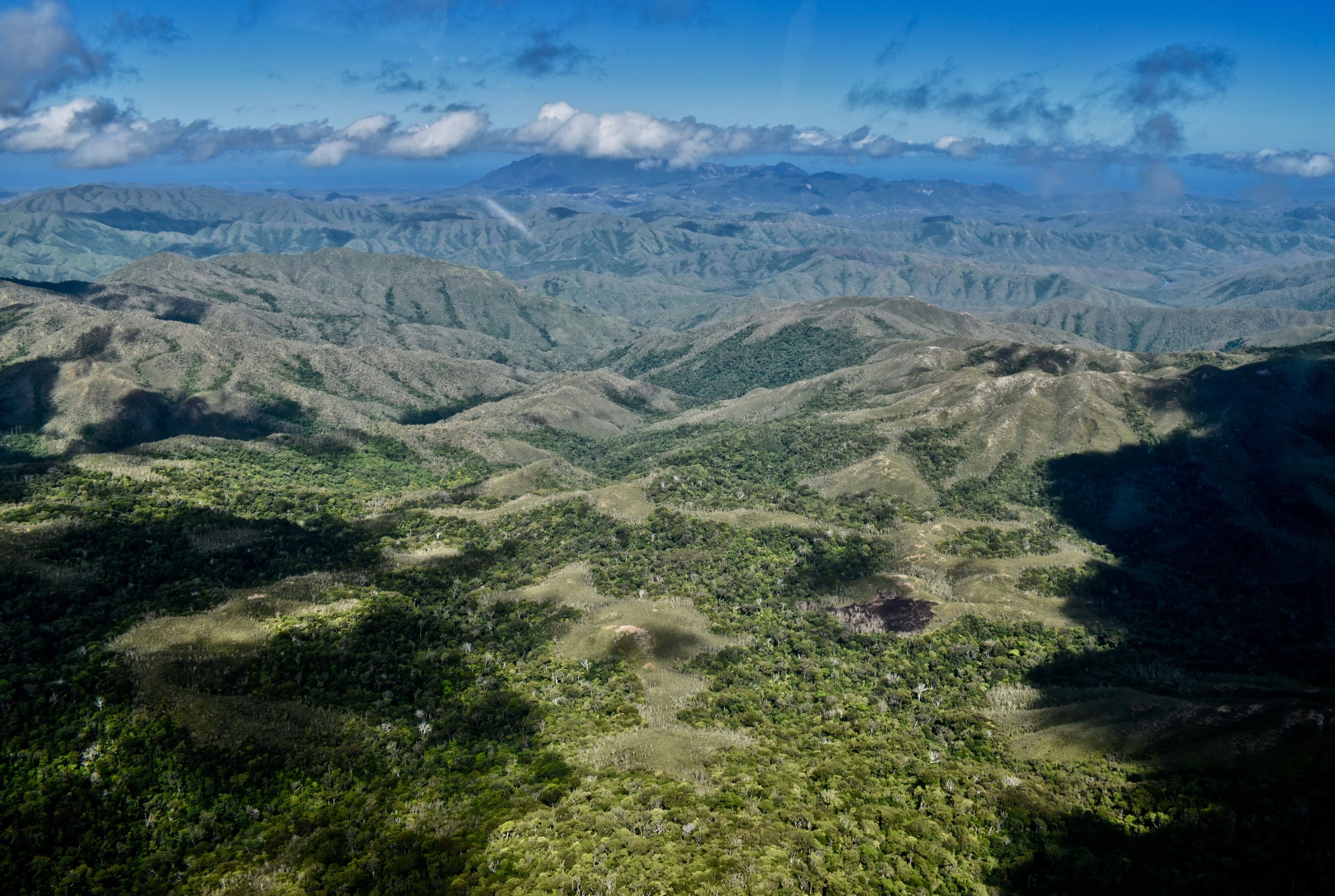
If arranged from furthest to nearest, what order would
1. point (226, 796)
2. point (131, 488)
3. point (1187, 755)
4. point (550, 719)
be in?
point (131, 488) < point (550, 719) < point (1187, 755) < point (226, 796)

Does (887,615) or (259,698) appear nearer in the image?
Answer: (259,698)

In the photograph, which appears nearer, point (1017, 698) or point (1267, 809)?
point (1267, 809)

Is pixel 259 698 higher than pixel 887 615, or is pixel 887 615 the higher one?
pixel 259 698

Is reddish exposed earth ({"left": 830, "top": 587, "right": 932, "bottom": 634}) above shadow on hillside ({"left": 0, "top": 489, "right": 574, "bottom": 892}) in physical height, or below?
below

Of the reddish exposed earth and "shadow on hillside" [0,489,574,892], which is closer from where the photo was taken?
"shadow on hillside" [0,489,574,892]

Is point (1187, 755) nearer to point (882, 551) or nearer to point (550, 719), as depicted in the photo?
point (550, 719)

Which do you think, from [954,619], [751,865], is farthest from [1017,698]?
[751,865]

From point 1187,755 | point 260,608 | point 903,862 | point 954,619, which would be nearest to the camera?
point 903,862

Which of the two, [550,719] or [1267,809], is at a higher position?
[1267,809]

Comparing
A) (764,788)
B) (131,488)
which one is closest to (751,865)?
(764,788)

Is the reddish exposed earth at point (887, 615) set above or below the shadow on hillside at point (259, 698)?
below

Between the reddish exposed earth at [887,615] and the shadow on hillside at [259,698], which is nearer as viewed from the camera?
the shadow on hillside at [259,698]
